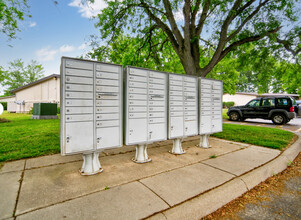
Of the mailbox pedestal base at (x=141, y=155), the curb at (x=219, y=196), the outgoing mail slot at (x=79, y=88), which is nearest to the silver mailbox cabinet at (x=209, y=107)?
the curb at (x=219, y=196)

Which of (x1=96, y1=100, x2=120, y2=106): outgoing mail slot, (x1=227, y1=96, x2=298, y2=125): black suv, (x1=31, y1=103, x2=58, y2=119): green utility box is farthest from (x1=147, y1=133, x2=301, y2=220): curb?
(x1=31, y1=103, x2=58, y2=119): green utility box

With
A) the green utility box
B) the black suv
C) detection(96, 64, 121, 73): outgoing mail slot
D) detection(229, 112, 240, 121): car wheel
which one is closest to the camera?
detection(96, 64, 121, 73): outgoing mail slot

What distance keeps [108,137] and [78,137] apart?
1.63 ft

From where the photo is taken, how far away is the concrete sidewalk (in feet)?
5.70

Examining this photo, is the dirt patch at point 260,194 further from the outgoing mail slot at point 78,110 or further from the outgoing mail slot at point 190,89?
the outgoing mail slot at point 190,89

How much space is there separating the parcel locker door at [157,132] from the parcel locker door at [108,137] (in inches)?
26.7

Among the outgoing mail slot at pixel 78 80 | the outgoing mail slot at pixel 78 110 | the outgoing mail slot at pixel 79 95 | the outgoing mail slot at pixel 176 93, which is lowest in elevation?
the outgoing mail slot at pixel 78 110

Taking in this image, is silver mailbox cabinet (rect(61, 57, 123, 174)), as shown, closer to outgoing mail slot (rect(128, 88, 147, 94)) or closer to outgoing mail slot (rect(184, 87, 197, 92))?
outgoing mail slot (rect(128, 88, 147, 94))

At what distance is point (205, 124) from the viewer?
4.17 metres

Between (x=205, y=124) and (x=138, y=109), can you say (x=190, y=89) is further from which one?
(x=138, y=109)

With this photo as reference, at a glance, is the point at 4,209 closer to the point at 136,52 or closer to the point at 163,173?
the point at 163,173

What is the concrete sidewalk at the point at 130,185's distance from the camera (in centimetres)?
174

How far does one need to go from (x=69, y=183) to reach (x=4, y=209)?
29.1 inches

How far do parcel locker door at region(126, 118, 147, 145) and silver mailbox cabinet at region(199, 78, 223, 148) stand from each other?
68.4 inches
